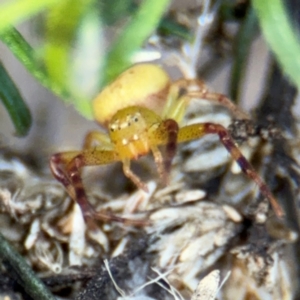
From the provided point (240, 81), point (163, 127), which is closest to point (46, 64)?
point (163, 127)

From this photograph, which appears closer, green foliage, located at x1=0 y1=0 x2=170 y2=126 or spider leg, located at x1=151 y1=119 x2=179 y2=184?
green foliage, located at x1=0 y1=0 x2=170 y2=126

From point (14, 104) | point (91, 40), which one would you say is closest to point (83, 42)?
point (91, 40)

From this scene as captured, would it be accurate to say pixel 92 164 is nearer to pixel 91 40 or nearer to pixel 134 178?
pixel 134 178

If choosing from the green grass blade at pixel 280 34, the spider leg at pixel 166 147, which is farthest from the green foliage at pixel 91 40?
the spider leg at pixel 166 147

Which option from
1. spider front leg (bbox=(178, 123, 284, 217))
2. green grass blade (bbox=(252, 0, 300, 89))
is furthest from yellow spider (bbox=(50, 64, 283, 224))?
green grass blade (bbox=(252, 0, 300, 89))

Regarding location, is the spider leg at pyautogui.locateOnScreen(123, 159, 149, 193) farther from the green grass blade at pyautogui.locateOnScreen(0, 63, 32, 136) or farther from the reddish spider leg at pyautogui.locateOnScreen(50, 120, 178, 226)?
the green grass blade at pyautogui.locateOnScreen(0, 63, 32, 136)
